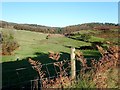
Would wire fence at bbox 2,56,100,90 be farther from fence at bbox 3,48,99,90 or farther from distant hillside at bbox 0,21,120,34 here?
distant hillside at bbox 0,21,120,34

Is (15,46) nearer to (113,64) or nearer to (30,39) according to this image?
(30,39)

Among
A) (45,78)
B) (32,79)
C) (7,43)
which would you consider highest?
(45,78)

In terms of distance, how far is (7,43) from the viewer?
25016mm

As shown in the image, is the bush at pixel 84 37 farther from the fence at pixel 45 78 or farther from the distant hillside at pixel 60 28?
the fence at pixel 45 78

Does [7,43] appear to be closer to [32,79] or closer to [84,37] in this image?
[84,37]

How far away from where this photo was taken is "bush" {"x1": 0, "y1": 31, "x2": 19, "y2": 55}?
2398 centimetres

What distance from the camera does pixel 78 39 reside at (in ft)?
109

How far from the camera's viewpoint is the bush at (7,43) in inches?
944

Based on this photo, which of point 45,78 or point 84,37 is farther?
point 84,37

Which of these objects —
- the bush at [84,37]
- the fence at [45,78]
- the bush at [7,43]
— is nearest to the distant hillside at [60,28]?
the bush at [84,37]

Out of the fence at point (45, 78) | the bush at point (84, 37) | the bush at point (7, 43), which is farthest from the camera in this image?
the bush at point (84, 37)

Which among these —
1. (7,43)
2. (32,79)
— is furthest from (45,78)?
(7,43)

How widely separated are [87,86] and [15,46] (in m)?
19.1

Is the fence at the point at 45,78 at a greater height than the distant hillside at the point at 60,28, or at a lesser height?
lesser
